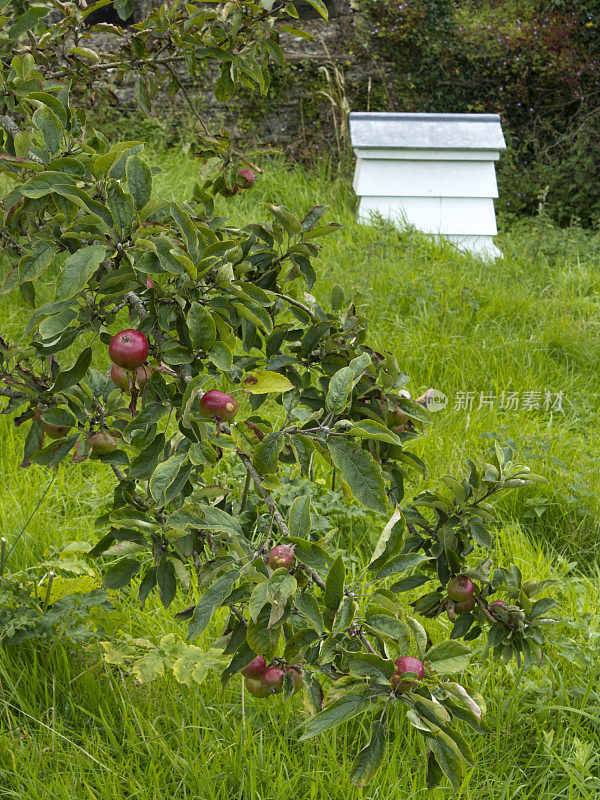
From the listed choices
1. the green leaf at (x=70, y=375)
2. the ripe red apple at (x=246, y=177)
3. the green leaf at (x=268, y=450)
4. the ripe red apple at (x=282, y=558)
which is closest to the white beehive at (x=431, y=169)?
the ripe red apple at (x=246, y=177)

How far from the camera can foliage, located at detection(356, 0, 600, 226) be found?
6.28 m

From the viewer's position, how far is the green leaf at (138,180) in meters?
0.97

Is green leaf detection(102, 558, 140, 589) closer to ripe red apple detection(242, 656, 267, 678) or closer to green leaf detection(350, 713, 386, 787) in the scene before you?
ripe red apple detection(242, 656, 267, 678)

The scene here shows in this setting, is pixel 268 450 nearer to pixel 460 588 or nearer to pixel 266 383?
pixel 266 383

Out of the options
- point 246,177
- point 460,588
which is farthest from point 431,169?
point 460,588

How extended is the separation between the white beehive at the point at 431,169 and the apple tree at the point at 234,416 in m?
3.59

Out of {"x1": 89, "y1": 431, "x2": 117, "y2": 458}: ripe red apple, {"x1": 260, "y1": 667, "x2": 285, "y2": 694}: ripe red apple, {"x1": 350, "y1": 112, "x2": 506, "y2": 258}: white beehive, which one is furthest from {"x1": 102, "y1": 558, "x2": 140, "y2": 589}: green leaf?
{"x1": 350, "y1": 112, "x2": 506, "y2": 258}: white beehive

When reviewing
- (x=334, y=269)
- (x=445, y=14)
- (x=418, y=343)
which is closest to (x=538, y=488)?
(x=418, y=343)

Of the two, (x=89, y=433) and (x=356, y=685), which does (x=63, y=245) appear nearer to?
(x=89, y=433)

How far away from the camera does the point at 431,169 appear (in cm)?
511

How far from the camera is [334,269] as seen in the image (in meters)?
3.97

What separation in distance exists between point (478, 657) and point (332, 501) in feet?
2.34

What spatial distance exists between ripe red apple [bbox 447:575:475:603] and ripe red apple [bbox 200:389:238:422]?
2.08 ft

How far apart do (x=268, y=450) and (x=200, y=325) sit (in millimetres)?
180
